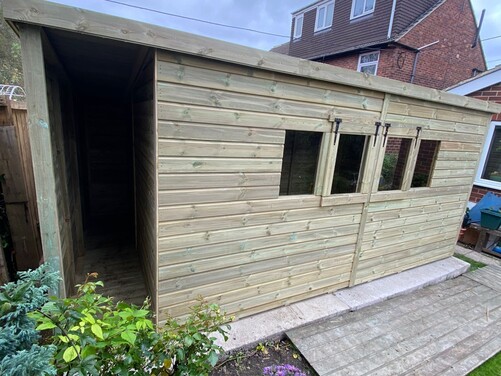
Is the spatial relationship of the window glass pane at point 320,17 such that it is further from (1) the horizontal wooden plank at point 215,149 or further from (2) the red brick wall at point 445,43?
(1) the horizontal wooden plank at point 215,149

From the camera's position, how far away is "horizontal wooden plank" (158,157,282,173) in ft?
6.57

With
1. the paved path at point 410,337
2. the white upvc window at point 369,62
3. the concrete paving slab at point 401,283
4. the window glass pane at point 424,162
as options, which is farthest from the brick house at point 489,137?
the white upvc window at point 369,62

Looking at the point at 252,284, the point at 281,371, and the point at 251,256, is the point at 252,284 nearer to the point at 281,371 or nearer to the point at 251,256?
the point at 251,256

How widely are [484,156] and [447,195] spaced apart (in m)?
2.74

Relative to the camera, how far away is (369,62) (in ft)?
31.2

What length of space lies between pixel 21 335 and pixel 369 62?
11.1m

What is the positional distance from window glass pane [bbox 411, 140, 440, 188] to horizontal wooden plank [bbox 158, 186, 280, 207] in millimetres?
2319

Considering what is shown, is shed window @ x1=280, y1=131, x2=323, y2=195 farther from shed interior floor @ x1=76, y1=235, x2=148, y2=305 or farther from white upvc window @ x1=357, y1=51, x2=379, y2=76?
white upvc window @ x1=357, y1=51, x2=379, y2=76

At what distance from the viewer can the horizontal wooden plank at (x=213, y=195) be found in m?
2.06

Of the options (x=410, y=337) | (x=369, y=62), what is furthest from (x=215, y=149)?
(x=369, y=62)

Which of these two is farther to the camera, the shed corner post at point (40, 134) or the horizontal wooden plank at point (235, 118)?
the horizontal wooden plank at point (235, 118)

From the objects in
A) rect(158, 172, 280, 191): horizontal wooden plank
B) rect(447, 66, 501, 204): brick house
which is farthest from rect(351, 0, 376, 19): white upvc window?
rect(158, 172, 280, 191): horizontal wooden plank

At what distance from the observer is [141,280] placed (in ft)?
11.0

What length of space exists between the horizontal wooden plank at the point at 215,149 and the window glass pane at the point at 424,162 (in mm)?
2342
